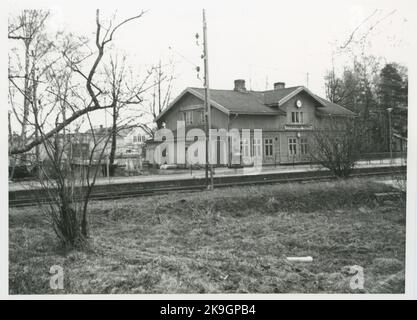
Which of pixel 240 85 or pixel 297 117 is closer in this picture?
pixel 297 117

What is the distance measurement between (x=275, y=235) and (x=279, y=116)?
19.6 m

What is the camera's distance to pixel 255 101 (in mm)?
27016

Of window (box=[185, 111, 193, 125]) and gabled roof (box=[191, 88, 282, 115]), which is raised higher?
gabled roof (box=[191, 88, 282, 115])

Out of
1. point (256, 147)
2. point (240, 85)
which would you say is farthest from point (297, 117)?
point (240, 85)

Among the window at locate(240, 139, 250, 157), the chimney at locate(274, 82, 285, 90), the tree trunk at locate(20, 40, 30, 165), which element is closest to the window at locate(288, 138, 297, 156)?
the window at locate(240, 139, 250, 157)

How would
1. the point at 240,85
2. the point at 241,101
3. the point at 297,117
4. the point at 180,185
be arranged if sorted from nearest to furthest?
1. the point at 180,185
2. the point at 241,101
3. the point at 297,117
4. the point at 240,85

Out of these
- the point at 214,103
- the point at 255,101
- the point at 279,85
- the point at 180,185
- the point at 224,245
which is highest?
the point at 279,85

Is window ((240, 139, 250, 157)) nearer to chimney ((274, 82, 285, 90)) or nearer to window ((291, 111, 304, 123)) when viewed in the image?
window ((291, 111, 304, 123))

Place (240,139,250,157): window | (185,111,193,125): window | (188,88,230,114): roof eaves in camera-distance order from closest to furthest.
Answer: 1. (188,88,230,114): roof eaves
2. (240,139,250,157): window
3. (185,111,193,125): window

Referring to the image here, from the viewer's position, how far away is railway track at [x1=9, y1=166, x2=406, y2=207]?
11431mm

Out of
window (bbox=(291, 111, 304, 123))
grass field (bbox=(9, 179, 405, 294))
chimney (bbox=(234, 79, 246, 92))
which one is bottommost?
grass field (bbox=(9, 179, 405, 294))

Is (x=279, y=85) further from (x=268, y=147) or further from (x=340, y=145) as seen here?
(x=340, y=145)

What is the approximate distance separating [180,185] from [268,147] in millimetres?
12699

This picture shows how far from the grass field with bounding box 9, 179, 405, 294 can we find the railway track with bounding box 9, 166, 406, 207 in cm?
100
